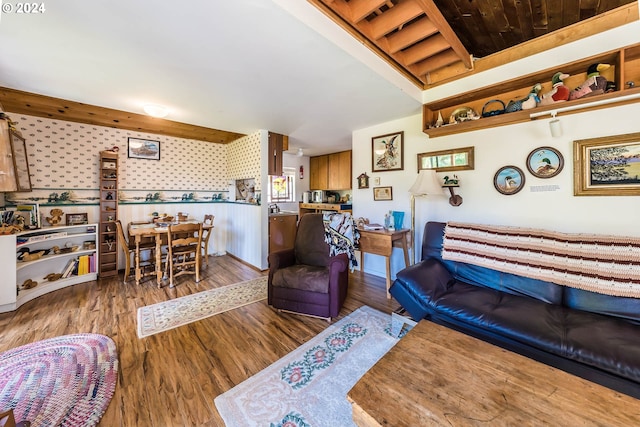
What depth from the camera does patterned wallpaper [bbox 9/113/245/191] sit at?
316cm

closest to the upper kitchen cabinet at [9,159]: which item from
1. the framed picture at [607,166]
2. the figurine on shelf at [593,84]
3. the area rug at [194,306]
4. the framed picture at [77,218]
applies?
the framed picture at [77,218]

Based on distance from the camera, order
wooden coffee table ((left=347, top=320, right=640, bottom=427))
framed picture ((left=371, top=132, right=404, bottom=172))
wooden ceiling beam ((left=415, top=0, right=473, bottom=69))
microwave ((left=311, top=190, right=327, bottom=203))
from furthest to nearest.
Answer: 1. microwave ((left=311, top=190, right=327, bottom=203))
2. framed picture ((left=371, top=132, right=404, bottom=172))
3. wooden ceiling beam ((left=415, top=0, right=473, bottom=69))
4. wooden coffee table ((left=347, top=320, right=640, bottom=427))

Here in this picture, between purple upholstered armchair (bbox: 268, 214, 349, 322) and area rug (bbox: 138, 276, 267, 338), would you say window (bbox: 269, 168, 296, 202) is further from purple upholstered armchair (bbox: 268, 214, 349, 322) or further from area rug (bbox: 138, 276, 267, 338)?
purple upholstered armchair (bbox: 268, 214, 349, 322)

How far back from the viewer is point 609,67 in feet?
6.12

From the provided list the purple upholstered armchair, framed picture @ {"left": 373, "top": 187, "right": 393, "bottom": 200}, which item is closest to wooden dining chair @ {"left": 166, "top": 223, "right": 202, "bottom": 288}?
the purple upholstered armchair

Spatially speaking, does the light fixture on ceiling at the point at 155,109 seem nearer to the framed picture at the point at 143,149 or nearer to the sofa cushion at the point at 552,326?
the framed picture at the point at 143,149

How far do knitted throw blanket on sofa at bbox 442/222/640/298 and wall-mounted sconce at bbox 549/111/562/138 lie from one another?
868 millimetres

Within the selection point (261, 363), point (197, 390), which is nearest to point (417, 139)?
point (261, 363)

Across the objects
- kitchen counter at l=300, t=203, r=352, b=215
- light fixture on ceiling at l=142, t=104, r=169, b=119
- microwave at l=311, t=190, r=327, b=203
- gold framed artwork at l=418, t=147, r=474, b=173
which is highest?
light fixture on ceiling at l=142, t=104, r=169, b=119

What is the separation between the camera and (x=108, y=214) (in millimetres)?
3586

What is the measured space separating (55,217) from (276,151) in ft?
10.5

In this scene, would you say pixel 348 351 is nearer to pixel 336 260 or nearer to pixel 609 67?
pixel 336 260

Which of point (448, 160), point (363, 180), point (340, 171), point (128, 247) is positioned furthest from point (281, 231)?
point (448, 160)

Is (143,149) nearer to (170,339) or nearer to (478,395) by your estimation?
(170,339)
